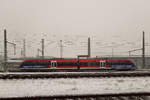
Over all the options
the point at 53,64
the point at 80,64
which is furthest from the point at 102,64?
the point at 53,64

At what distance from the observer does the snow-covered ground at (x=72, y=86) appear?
21.5ft

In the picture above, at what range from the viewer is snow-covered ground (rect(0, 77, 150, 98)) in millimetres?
6551

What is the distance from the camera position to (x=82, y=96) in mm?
5828

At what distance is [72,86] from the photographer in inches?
286

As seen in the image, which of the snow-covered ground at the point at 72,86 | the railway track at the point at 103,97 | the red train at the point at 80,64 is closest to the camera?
the railway track at the point at 103,97

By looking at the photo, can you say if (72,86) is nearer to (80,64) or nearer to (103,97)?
(103,97)

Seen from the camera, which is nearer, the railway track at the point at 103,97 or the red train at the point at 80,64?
the railway track at the point at 103,97

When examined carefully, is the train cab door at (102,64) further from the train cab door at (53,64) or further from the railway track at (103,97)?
the railway track at (103,97)

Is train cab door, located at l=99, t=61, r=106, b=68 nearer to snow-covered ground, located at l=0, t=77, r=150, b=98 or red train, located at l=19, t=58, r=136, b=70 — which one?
red train, located at l=19, t=58, r=136, b=70

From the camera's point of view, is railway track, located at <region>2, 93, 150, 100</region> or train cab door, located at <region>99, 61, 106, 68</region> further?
train cab door, located at <region>99, 61, 106, 68</region>

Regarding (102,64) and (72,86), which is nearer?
(72,86)

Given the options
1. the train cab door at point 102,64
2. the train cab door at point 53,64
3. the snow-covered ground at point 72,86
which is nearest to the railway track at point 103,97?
the snow-covered ground at point 72,86

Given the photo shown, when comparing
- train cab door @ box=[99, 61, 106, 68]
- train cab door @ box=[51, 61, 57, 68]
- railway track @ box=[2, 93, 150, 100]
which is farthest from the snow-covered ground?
train cab door @ box=[51, 61, 57, 68]

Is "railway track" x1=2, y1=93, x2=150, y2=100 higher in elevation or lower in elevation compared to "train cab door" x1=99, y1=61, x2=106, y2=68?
lower
